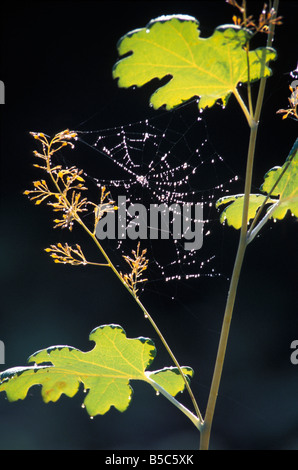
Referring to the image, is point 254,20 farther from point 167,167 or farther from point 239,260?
point 167,167

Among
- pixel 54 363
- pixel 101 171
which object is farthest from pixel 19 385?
pixel 101 171

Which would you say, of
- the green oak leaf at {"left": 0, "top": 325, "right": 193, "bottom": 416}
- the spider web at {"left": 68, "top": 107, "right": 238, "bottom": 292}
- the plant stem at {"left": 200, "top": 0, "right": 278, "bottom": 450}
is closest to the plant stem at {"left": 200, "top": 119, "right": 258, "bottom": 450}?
the plant stem at {"left": 200, "top": 0, "right": 278, "bottom": 450}

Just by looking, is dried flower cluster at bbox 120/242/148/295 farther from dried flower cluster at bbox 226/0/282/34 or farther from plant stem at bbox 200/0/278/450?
dried flower cluster at bbox 226/0/282/34

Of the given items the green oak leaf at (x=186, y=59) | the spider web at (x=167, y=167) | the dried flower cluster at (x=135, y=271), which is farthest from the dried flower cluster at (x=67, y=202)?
the spider web at (x=167, y=167)

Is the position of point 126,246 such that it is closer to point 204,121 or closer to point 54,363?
point 204,121

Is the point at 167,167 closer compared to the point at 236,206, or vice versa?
the point at 236,206

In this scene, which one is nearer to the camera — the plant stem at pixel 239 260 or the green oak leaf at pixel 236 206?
the plant stem at pixel 239 260

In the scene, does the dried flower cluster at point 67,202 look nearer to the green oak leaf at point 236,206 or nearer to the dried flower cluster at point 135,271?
the dried flower cluster at point 135,271

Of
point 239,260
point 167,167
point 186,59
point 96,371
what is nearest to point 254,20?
point 186,59
